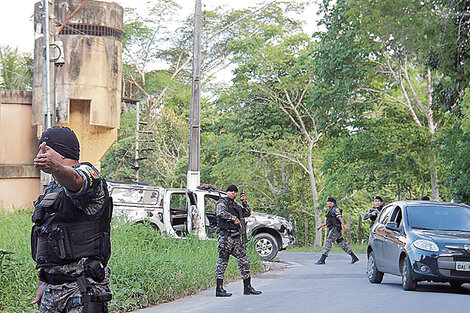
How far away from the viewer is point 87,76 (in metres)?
31.0

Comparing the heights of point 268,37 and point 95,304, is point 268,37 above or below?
above

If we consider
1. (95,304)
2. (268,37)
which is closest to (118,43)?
(268,37)

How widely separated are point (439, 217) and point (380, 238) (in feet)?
4.60

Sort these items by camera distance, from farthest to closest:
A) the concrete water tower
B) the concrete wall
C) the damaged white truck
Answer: the concrete water tower, the concrete wall, the damaged white truck

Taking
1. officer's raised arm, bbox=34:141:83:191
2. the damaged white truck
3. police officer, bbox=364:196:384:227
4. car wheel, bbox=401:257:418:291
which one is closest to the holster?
officer's raised arm, bbox=34:141:83:191

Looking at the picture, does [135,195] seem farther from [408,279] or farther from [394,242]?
[408,279]

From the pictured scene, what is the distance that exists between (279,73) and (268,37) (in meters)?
2.00

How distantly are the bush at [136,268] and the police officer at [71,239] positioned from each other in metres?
4.62

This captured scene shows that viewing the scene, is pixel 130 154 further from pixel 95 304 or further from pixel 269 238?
pixel 95 304

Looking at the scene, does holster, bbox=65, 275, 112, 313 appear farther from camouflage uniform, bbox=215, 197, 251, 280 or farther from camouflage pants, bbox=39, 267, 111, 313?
camouflage uniform, bbox=215, 197, 251, 280

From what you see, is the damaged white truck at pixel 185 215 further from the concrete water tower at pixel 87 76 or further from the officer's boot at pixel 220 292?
the concrete water tower at pixel 87 76

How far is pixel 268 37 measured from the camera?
39.4 metres

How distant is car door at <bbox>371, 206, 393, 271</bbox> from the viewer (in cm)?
1428

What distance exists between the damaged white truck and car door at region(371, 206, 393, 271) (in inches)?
204
